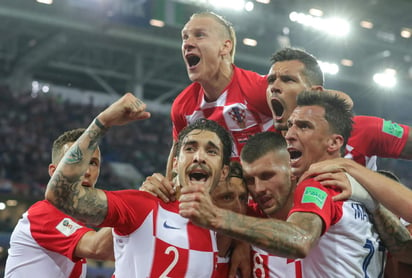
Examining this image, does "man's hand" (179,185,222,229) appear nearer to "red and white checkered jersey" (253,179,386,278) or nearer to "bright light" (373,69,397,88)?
"red and white checkered jersey" (253,179,386,278)

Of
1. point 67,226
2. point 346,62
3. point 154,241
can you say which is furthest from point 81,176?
point 346,62

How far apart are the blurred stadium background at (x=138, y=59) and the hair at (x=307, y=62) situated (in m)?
11.2

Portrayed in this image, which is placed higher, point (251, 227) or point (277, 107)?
point (277, 107)

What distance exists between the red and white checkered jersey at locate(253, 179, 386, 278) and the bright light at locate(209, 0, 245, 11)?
56.2 ft

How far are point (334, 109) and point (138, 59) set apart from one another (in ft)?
60.9

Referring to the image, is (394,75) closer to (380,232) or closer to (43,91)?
(43,91)

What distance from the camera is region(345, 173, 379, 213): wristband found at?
2.96 metres

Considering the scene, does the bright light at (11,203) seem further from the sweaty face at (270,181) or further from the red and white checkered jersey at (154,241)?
the red and white checkered jersey at (154,241)

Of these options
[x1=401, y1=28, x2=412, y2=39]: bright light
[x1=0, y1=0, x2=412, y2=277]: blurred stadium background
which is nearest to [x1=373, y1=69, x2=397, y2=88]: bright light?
[x1=0, y1=0, x2=412, y2=277]: blurred stadium background

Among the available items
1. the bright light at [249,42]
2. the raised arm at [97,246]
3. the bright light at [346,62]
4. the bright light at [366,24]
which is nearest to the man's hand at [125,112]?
the raised arm at [97,246]

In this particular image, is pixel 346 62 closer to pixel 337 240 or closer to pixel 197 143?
pixel 197 143

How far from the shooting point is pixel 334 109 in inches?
130

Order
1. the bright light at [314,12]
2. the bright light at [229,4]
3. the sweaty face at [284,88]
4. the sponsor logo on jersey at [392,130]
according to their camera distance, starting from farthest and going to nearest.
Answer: the bright light at [314,12] < the bright light at [229,4] < the sweaty face at [284,88] < the sponsor logo on jersey at [392,130]

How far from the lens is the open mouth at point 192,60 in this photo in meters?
4.69
